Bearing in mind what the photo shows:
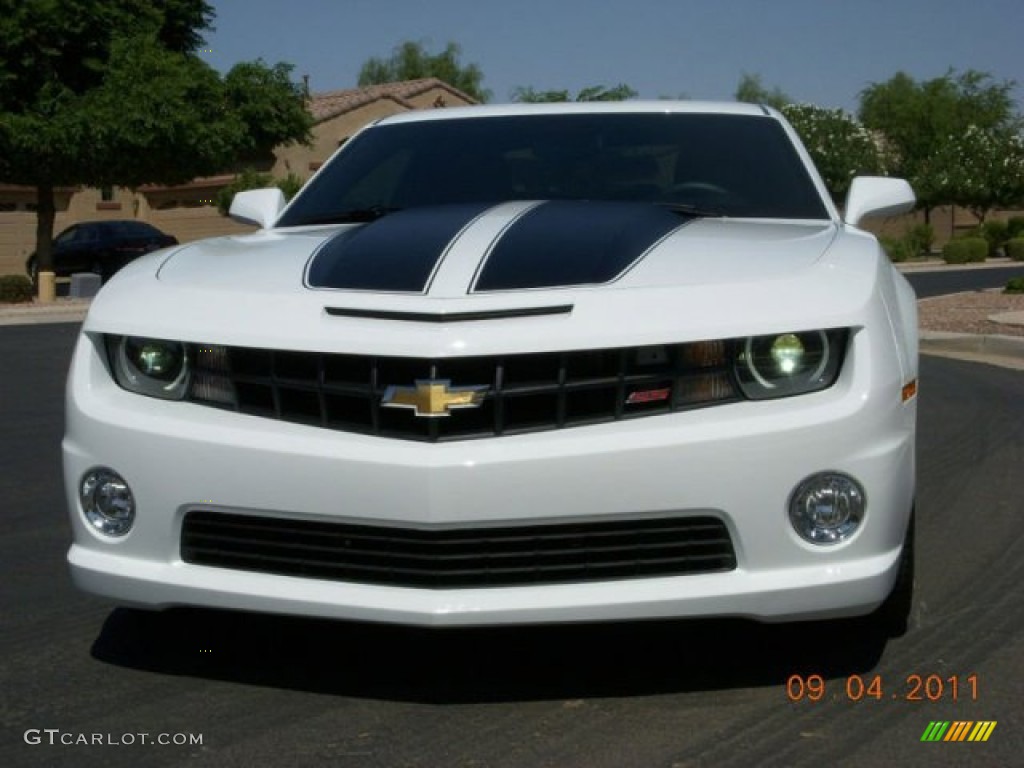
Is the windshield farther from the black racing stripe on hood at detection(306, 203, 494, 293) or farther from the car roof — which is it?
the black racing stripe on hood at detection(306, 203, 494, 293)

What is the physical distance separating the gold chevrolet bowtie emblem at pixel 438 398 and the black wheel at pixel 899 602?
4.08 feet

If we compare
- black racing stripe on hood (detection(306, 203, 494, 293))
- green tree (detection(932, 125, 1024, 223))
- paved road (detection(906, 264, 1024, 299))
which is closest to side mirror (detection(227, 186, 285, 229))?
black racing stripe on hood (detection(306, 203, 494, 293))

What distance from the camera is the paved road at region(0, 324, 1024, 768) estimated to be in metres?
3.63

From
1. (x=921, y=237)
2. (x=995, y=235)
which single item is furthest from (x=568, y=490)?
(x=921, y=237)

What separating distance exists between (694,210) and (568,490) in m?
1.63

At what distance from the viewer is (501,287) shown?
3855mm

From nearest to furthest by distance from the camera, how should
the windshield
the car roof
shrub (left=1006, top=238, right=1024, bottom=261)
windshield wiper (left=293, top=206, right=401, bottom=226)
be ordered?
windshield wiper (left=293, top=206, right=401, bottom=226) < the windshield < the car roof < shrub (left=1006, top=238, right=1024, bottom=261)

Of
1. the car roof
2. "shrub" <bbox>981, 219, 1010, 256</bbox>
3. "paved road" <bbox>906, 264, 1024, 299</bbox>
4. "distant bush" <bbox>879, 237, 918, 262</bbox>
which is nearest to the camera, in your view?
the car roof

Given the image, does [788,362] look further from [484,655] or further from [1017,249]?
[1017,249]

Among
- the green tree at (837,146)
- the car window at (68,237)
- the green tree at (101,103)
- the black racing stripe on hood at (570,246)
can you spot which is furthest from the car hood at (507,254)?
the green tree at (837,146)

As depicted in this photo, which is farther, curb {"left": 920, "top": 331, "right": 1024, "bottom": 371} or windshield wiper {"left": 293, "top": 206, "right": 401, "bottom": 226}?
curb {"left": 920, "top": 331, "right": 1024, "bottom": 371}

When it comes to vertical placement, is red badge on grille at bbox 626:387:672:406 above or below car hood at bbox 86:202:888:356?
below

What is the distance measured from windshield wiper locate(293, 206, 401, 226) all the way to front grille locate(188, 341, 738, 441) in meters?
1.29

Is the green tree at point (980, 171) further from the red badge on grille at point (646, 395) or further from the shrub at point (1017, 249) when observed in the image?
the red badge on grille at point (646, 395)
